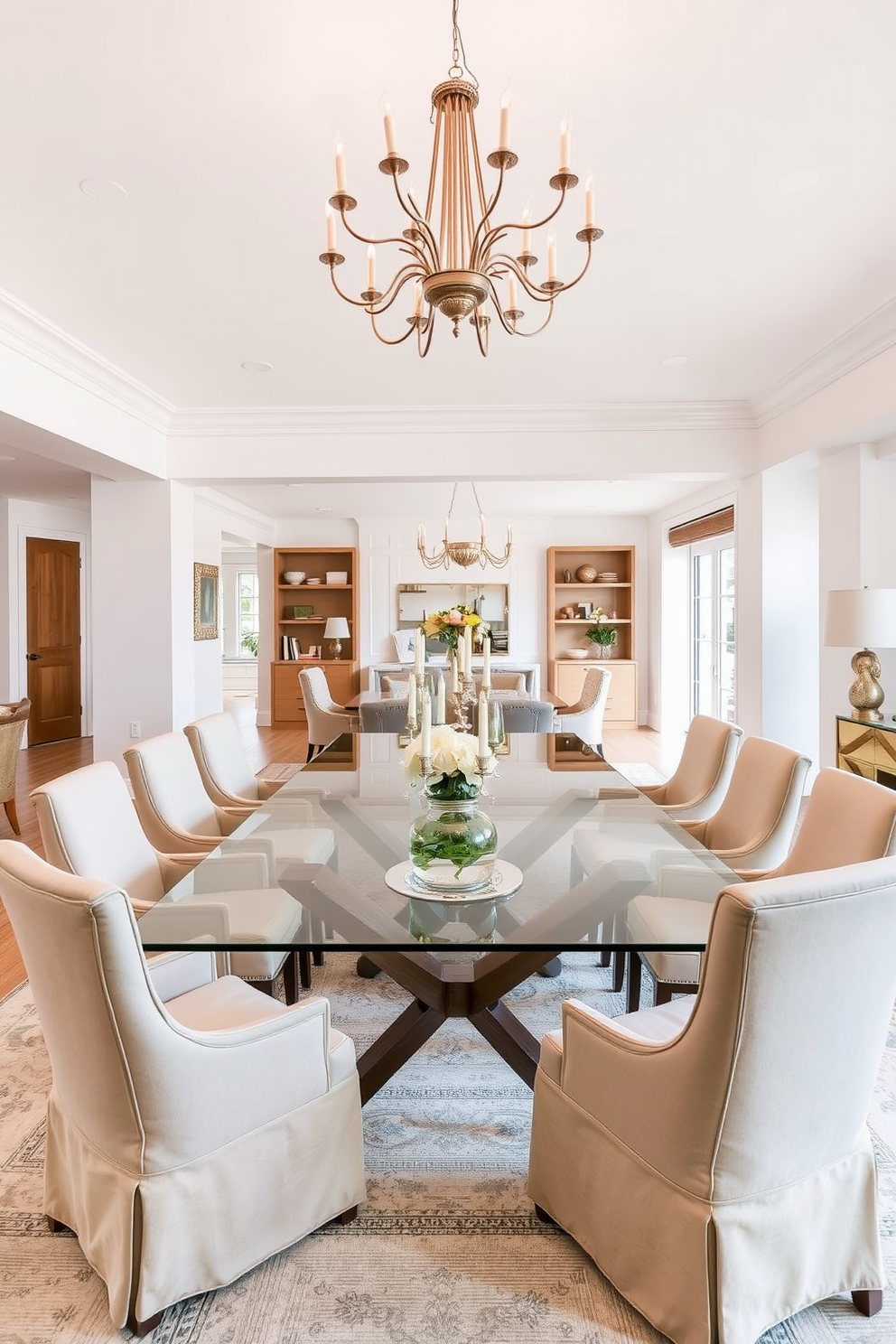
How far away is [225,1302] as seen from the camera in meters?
1.38

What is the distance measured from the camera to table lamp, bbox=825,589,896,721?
3688 millimetres

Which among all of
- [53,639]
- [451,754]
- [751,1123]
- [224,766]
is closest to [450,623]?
[224,766]

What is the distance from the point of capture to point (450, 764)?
1.82 meters

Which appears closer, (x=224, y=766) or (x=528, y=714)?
(x=224, y=766)

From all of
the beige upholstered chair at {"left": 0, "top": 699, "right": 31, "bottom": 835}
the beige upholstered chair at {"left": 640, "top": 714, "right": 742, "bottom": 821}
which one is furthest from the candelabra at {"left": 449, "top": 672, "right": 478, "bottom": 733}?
the beige upholstered chair at {"left": 0, "top": 699, "right": 31, "bottom": 835}

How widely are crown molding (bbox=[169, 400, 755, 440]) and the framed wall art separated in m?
2.34

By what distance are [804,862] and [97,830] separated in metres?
1.81

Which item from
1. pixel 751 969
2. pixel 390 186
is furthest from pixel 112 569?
pixel 751 969

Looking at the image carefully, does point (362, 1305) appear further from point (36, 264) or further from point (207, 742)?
point (36, 264)

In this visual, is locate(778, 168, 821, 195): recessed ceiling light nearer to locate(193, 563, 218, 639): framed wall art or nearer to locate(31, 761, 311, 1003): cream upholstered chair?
locate(31, 761, 311, 1003): cream upholstered chair

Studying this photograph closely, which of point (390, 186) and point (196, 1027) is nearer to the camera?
point (196, 1027)

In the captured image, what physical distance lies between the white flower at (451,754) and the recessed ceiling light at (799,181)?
2.05 meters

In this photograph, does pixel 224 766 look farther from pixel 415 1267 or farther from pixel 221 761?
pixel 415 1267

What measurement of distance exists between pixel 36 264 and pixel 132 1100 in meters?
3.05
